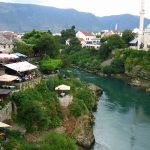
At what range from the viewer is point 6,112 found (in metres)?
29.6

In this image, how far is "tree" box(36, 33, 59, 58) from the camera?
53.0m

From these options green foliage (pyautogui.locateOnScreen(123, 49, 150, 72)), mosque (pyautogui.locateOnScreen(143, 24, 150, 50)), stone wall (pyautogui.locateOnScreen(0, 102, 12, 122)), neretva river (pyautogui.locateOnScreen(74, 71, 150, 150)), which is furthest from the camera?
mosque (pyautogui.locateOnScreen(143, 24, 150, 50))

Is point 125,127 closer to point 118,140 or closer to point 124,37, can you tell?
point 118,140

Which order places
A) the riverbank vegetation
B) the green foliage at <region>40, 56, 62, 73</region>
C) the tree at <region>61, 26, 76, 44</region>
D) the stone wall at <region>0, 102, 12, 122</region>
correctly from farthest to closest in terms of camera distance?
the tree at <region>61, 26, 76, 44</region>, the green foliage at <region>40, 56, 62, 73</region>, the stone wall at <region>0, 102, 12, 122</region>, the riverbank vegetation

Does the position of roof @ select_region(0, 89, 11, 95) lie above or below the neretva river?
above

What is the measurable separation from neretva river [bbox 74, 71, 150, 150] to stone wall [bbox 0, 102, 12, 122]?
8368 mm

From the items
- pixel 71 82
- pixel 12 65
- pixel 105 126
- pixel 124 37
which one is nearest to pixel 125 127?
pixel 105 126

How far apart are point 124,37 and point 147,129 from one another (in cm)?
5769

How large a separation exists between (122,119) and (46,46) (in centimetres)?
1550

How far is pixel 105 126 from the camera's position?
40.6 meters

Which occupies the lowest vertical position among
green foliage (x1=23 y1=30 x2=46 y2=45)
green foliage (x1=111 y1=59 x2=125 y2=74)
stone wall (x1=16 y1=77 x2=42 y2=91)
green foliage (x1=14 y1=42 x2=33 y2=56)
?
green foliage (x1=111 y1=59 x2=125 y2=74)

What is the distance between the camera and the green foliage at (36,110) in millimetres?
30828

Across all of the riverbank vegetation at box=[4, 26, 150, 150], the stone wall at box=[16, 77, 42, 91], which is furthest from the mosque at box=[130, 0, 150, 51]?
the stone wall at box=[16, 77, 42, 91]

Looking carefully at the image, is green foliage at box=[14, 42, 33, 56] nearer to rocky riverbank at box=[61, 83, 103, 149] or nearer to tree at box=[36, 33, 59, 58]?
tree at box=[36, 33, 59, 58]
